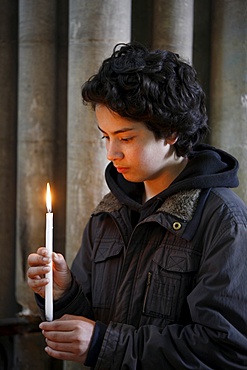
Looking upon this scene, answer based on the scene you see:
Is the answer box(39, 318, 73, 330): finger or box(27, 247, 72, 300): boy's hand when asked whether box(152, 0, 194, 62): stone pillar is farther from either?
box(39, 318, 73, 330): finger

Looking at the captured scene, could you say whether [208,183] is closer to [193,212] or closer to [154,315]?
[193,212]

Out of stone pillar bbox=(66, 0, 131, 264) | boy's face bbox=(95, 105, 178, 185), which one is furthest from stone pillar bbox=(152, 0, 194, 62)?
boy's face bbox=(95, 105, 178, 185)

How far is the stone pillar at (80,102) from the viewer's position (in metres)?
3.38

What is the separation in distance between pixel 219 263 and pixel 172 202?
29 centimetres

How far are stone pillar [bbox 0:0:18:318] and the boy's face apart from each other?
82.3 inches

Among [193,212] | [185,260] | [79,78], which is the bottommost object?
[185,260]

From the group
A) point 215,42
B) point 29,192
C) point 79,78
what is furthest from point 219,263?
point 215,42

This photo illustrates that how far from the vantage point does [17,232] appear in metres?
3.87

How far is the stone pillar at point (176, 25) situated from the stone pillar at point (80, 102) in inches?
13.7

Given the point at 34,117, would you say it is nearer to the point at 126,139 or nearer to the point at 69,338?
the point at 126,139

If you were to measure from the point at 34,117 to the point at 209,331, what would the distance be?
2327mm

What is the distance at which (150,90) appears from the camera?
188 cm

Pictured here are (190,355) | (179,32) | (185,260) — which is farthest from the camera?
(179,32)

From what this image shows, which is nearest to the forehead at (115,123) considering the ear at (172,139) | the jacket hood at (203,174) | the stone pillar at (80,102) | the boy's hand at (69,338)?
the ear at (172,139)
